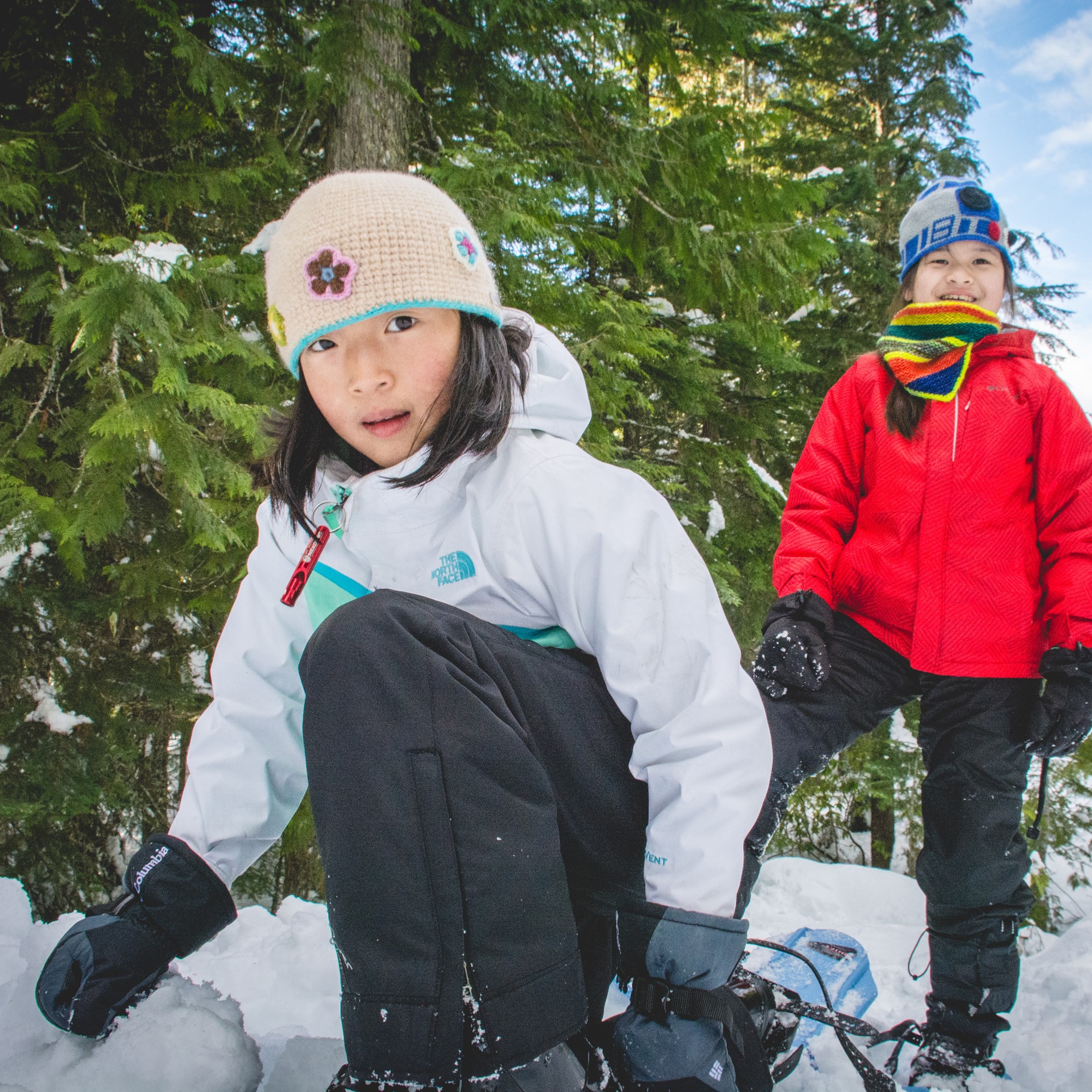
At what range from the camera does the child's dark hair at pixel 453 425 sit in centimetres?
138

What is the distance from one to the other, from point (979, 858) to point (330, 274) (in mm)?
2046

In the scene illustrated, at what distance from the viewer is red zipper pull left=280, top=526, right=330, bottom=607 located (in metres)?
1.50

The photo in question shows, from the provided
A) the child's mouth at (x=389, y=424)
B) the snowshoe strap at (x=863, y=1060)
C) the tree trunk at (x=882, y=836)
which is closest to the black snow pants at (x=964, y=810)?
the snowshoe strap at (x=863, y=1060)

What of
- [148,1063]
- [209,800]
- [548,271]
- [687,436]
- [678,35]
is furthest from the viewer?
[687,436]

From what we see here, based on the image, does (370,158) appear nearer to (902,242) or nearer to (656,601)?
(902,242)

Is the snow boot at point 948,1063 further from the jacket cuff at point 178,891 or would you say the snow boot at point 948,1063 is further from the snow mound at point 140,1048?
the jacket cuff at point 178,891

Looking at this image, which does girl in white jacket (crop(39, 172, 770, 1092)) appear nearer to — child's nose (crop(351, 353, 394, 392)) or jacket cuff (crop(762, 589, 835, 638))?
child's nose (crop(351, 353, 394, 392))

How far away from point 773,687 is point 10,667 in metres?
3.75

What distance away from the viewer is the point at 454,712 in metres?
1.06

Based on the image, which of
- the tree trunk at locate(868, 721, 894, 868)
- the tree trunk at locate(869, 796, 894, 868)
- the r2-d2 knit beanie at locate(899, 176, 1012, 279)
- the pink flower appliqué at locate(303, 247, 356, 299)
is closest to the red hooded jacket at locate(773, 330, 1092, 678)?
the r2-d2 knit beanie at locate(899, 176, 1012, 279)

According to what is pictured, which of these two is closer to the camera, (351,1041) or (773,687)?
(351,1041)

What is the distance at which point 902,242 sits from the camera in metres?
2.20

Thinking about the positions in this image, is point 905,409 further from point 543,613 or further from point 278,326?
point 278,326

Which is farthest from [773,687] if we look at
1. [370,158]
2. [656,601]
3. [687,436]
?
[687,436]
